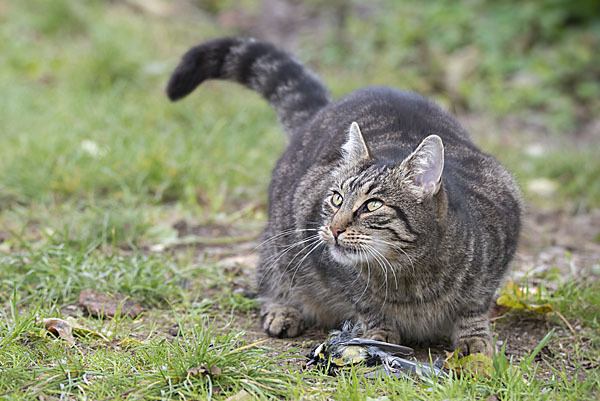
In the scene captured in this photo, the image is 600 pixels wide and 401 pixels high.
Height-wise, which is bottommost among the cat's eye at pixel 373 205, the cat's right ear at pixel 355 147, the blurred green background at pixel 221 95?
the blurred green background at pixel 221 95

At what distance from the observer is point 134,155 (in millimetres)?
4977

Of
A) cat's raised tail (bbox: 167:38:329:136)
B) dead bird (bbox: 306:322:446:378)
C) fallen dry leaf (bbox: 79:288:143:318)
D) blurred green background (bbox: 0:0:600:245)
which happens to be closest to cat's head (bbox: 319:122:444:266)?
dead bird (bbox: 306:322:446:378)

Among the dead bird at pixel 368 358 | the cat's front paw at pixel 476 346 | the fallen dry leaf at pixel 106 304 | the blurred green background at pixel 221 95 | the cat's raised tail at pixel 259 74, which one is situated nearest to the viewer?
the dead bird at pixel 368 358

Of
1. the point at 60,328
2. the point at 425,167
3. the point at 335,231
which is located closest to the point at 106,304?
the point at 60,328

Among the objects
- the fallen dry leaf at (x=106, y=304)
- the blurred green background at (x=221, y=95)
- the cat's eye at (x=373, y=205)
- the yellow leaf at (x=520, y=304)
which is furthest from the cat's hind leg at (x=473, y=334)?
the blurred green background at (x=221, y=95)

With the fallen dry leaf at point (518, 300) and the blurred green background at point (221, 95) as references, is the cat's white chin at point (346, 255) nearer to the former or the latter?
the fallen dry leaf at point (518, 300)

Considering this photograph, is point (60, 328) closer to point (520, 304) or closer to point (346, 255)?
point (346, 255)

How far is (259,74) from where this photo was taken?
422 cm

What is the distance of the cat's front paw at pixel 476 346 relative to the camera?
304 centimetres

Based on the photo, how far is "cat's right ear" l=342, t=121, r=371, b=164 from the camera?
3023 millimetres

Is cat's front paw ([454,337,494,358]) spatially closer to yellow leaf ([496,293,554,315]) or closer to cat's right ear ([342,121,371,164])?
yellow leaf ([496,293,554,315])

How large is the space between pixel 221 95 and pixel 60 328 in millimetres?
3957

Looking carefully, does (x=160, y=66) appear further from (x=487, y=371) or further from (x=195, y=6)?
(x=487, y=371)

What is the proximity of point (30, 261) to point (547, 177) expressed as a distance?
402 centimetres
